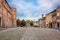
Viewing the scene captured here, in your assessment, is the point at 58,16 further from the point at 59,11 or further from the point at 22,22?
the point at 22,22

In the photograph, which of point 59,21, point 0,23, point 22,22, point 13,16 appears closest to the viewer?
point 0,23

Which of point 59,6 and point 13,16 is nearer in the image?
point 59,6

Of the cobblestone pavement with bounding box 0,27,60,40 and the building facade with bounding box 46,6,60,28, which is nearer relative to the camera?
the cobblestone pavement with bounding box 0,27,60,40

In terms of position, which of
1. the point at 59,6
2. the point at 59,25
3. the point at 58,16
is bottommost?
the point at 59,25

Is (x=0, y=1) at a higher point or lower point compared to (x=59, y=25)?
higher

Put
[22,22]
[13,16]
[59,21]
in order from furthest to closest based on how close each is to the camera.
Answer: [22,22] → [13,16] → [59,21]

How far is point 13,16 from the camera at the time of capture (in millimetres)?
128375

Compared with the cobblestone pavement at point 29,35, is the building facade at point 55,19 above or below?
above

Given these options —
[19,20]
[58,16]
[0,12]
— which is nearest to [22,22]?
[19,20]

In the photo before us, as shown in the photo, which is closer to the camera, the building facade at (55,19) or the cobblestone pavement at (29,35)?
the cobblestone pavement at (29,35)

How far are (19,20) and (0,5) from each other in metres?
98.0

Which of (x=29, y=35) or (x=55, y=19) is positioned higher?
(x=55, y=19)

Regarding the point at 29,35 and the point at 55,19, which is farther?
the point at 55,19

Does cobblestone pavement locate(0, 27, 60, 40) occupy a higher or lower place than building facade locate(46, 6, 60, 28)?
lower
